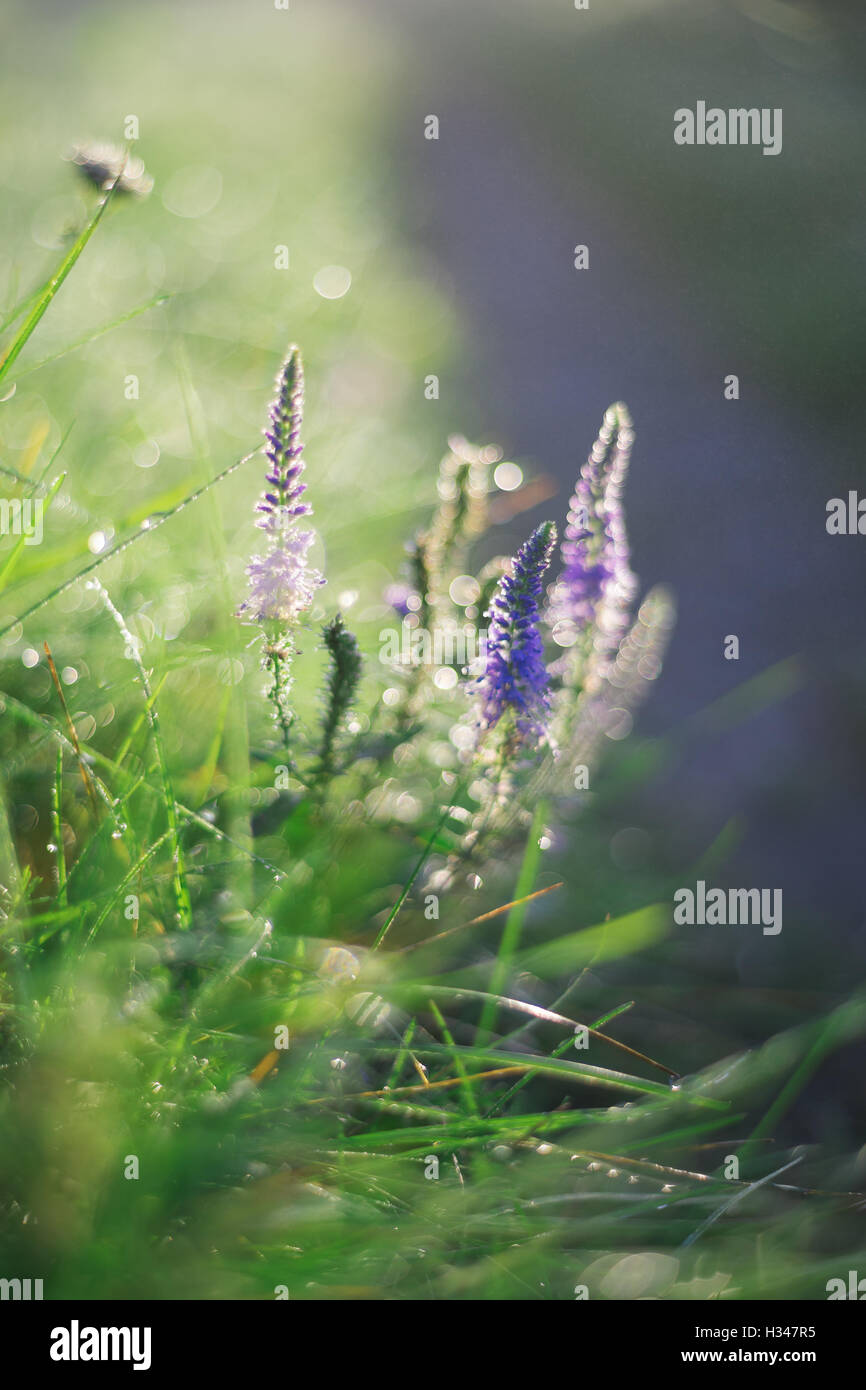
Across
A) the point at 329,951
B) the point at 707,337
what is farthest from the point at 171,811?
the point at 707,337

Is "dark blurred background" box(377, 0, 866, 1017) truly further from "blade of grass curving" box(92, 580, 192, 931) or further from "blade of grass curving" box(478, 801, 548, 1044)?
"blade of grass curving" box(92, 580, 192, 931)

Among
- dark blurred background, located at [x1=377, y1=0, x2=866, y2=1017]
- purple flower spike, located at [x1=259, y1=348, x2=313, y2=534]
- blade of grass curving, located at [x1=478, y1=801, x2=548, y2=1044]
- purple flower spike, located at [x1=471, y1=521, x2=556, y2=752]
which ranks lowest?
blade of grass curving, located at [x1=478, y1=801, x2=548, y2=1044]

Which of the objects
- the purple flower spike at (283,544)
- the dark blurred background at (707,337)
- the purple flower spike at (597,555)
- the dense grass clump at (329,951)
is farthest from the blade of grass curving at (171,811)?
the dark blurred background at (707,337)

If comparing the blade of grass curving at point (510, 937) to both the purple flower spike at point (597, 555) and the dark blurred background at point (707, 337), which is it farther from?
the dark blurred background at point (707, 337)

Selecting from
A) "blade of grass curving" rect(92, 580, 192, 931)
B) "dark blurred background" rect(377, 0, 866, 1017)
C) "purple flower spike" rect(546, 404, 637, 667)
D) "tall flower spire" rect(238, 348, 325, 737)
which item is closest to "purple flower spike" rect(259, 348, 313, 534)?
"tall flower spire" rect(238, 348, 325, 737)

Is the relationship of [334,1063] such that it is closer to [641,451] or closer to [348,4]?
[641,451]

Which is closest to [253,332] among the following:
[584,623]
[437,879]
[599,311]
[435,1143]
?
[584,623]

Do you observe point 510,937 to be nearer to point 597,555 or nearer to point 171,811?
point 171,811
